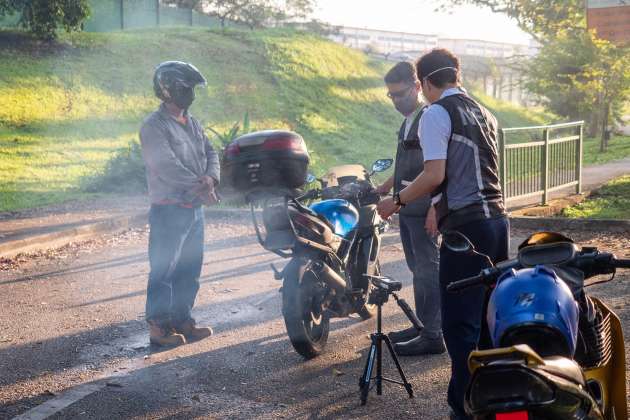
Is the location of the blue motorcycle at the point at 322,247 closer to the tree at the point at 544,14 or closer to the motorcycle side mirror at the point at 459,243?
the motorcycle side mirror at the point at 459,243

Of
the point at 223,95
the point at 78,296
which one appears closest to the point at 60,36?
the point at 223,95

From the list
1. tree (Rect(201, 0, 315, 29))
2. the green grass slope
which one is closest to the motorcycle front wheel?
the green grass slope

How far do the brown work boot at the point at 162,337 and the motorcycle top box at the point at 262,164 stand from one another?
1.41m

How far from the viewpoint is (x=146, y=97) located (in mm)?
23078

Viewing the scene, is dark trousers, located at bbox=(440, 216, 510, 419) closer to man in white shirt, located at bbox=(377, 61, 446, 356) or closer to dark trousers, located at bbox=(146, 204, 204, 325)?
man in white shirt, located at bbox=(377, 61, 446, 356)

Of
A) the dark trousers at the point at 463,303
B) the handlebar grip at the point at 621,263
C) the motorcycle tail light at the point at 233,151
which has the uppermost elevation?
the motorcycle tail light at the point at 233,151

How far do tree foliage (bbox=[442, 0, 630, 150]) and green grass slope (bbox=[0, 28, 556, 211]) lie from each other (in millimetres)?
6253

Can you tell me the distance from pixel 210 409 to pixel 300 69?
85.1 feet

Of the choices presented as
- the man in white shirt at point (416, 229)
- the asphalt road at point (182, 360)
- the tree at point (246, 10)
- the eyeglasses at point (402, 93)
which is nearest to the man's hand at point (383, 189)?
the man in white shirt at point (416, 229)

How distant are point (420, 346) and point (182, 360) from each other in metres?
1.74

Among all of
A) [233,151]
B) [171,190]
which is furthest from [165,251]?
[233,151]

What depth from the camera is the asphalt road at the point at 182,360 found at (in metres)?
4.88

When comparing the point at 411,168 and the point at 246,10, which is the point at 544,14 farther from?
the point at 411,168

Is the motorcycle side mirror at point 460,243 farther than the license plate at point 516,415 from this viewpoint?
Yes
